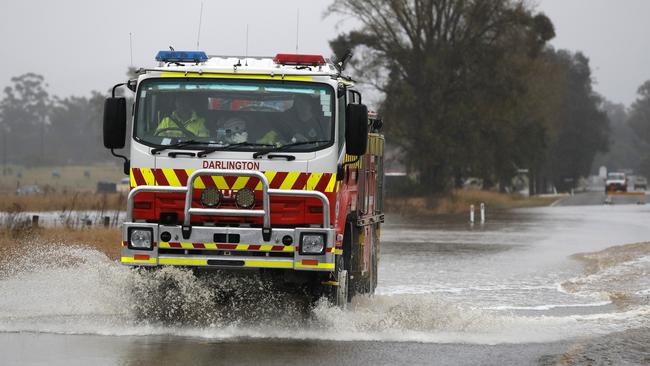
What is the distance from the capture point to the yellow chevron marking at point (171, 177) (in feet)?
39.0

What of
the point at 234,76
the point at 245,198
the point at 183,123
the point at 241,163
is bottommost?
the point at 245,198

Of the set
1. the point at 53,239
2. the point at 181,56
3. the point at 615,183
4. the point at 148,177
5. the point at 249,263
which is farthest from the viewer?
the point at 615,183

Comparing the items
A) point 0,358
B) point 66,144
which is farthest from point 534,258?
point 66,144

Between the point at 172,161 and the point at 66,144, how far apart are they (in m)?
185

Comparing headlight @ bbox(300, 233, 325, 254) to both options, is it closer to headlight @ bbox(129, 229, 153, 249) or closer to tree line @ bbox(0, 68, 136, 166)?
headlight @ bbox(129, 229, 153, 249)

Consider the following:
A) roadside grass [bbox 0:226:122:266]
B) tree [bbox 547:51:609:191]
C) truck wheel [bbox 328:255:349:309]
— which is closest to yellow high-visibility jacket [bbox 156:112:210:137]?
truck wheel [bbox 328:255:349:309]

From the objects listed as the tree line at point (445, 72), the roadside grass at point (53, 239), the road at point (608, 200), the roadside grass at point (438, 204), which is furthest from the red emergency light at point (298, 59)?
the road at point (608, 200)

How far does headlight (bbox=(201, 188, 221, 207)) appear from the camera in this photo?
11.8m

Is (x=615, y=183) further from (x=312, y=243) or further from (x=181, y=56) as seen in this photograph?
(x=312, y=243)

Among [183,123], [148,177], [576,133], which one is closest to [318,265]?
[148,177]

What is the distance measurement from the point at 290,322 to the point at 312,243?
108cm

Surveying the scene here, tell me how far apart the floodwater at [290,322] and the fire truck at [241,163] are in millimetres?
417

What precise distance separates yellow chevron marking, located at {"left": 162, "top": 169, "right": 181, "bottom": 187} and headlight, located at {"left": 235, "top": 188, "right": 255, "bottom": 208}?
629mm

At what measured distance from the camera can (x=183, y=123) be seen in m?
12.2
